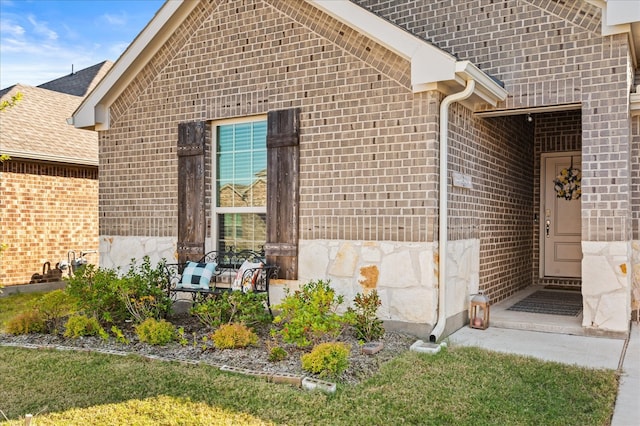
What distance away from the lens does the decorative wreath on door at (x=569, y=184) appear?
989 cm

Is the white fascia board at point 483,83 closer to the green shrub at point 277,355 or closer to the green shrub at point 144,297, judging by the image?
the green shrub at point 277,355

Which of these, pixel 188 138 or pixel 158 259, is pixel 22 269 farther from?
pixel 188 138

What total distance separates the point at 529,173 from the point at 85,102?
7479 mm

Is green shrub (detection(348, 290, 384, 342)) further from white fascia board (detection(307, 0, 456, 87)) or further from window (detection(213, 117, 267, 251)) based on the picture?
white fascia board (detection(307, 0, 456, 87))

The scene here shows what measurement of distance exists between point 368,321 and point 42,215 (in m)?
8.40

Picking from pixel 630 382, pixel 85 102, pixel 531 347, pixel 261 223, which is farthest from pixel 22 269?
pixel 630 382

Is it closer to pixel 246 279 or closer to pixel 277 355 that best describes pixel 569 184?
pixel 246 279

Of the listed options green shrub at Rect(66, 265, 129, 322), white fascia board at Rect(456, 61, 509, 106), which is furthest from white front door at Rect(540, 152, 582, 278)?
green shrub at Rect(66, 265, 129, 322)

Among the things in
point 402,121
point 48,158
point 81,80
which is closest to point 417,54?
point 402,121

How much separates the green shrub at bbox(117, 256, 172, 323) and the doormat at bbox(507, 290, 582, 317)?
15.4 ft

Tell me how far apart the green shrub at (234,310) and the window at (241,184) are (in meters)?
1.29

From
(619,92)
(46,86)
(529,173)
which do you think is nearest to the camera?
(619,92)

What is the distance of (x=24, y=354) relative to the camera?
5727 millimetres

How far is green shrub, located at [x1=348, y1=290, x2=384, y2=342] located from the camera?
5.89m
